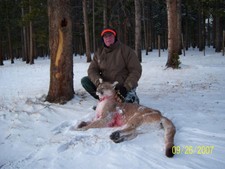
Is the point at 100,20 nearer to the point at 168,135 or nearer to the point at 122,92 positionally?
the point at 122,92

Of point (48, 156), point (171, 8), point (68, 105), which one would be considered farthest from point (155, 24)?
point (48, 156)

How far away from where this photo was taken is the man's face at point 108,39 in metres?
6.20

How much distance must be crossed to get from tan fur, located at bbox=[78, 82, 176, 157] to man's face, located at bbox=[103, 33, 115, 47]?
108 centimetres

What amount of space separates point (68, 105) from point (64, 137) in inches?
88.0

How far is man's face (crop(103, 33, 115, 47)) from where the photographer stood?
6196mm

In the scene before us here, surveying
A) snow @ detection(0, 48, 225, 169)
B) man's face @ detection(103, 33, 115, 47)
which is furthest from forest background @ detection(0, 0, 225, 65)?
snow @ detection(0, 48, 225, 169)

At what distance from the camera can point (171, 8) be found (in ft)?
44.7

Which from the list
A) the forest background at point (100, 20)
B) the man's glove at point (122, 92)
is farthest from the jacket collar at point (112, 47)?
the forest background at point (100, 20)

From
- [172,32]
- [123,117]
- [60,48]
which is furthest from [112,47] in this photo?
[172,32]

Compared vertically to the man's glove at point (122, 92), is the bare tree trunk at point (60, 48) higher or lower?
higher

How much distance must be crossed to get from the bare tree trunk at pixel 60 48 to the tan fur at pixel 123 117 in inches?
73.9

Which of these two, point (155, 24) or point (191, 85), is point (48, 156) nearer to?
point (191, 85)

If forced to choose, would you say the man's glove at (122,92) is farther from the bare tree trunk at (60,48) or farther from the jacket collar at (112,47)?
the bare tree trunk at (60,48)

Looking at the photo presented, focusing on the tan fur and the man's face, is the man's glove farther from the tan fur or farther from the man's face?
the man's face
